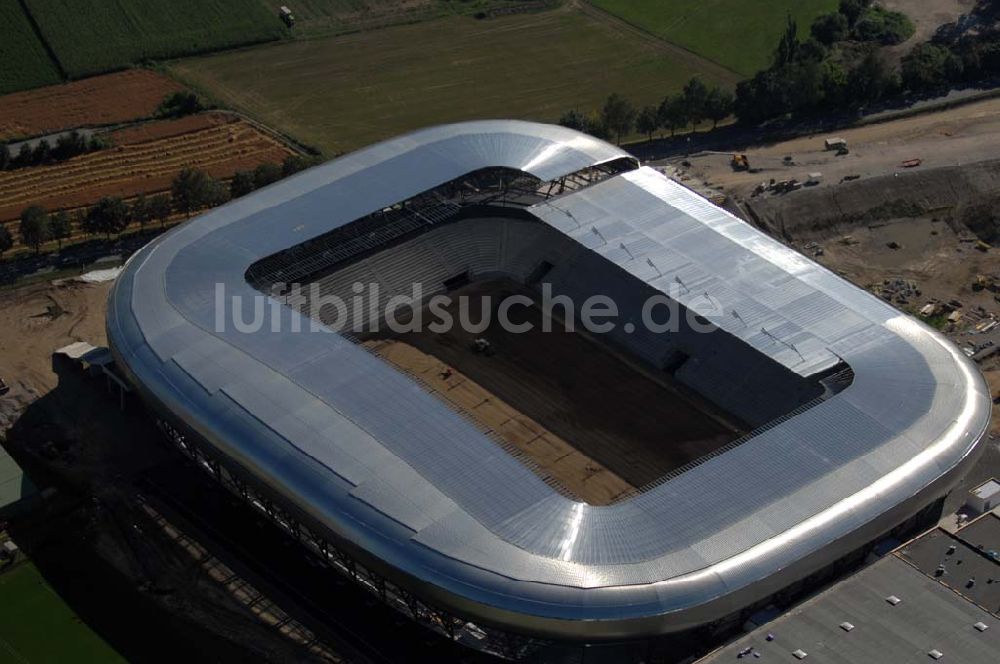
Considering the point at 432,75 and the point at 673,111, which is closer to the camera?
the point at 673,111

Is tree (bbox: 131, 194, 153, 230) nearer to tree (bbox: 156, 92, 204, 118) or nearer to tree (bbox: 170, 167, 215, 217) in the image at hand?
tree (bbox: 170, 167, 215, 217)

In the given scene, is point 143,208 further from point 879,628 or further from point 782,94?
point 879,628

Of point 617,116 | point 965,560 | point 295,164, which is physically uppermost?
point 617,116

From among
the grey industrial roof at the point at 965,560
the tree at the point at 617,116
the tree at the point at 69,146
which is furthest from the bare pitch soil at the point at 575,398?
the tree at the point at 69,146

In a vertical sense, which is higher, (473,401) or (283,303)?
(283,303)

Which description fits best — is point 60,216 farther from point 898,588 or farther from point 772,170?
point 898,588

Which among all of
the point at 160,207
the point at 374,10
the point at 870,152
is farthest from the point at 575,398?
the point at 374,10

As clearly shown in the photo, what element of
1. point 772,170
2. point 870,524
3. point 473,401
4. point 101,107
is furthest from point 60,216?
point 870,524
